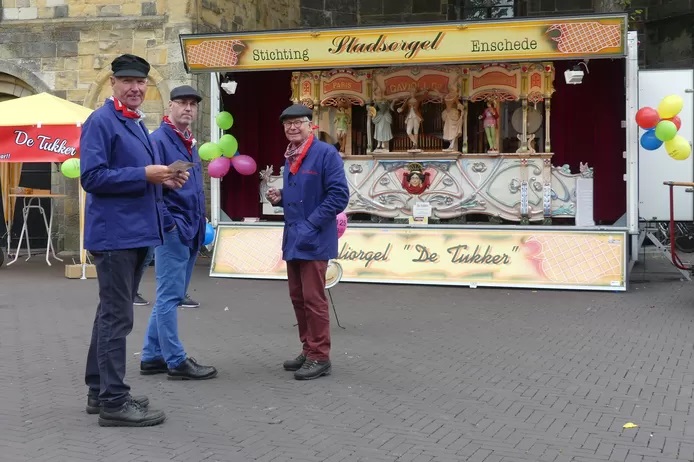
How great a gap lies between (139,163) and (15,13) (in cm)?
1280

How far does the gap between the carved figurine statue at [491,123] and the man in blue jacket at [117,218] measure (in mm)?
9000

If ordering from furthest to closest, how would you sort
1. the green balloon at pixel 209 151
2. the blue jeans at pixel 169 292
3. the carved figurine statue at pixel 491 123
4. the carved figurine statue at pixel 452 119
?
the carved figurine statue at pixel 452 119 < the carved figurine statue at pixel 491 123 < the green balloon at pixel 209 151 < the blue jeans at pixel 169 292

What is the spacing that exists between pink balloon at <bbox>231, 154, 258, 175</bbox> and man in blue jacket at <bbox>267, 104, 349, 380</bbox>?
7192 mm

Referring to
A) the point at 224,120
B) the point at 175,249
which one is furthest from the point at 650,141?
the point at 175,249

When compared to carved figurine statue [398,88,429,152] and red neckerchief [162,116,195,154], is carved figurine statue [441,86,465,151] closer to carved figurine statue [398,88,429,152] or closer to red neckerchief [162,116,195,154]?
carved figurine statue [398,88,429,152]

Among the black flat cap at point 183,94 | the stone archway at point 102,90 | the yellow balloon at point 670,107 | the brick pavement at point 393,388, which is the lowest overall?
the brick pavement at point 393,388

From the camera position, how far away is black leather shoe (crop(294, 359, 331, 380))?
5.68 metres

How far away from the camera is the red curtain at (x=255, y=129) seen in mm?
13703

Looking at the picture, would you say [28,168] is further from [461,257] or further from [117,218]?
[117,218]

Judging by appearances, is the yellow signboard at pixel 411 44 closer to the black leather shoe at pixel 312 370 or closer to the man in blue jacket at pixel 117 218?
the black leather shoe at pixel 312 370

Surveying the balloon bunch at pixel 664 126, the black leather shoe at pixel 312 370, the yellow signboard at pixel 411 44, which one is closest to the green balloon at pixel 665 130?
the balloon bunch at pixel 664 126

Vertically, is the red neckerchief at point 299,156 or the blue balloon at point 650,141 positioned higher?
the blue balloon at point 650,141

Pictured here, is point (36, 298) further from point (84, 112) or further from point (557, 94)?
point (557, 94)

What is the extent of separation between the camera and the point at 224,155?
1287 centimetres
